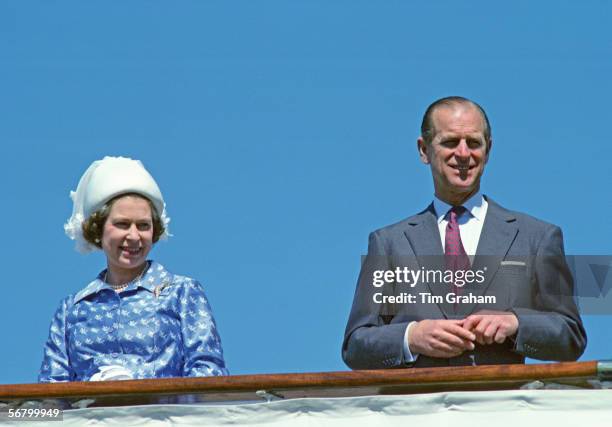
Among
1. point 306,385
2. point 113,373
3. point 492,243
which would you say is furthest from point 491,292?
point 113,373

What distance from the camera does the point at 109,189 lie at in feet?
23.2

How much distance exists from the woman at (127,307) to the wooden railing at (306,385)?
30.0 inches

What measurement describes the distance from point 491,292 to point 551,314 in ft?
1.00

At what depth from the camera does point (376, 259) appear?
6.62 m

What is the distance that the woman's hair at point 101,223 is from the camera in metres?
7.10

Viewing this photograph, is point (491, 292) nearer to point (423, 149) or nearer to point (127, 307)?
point (423, 149)

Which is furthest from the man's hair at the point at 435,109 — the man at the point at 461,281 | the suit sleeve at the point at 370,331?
the suit sleeve at the point at 370,331

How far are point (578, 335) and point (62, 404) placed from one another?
1930mm

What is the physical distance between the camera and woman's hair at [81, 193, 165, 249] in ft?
23.3

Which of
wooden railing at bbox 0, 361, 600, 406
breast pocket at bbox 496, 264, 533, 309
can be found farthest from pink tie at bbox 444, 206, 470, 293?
wooden railing at bbox 0, 361, 600, 406

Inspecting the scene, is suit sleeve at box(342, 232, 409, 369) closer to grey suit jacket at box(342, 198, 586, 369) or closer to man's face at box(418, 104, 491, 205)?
grey suit jacket at box(342, 198, 586, 369)

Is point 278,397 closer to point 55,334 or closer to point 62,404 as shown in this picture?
point 62,404

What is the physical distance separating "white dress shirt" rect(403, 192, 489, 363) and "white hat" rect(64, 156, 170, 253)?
1224mm

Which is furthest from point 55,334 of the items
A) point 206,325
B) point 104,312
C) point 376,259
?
point 376,259
